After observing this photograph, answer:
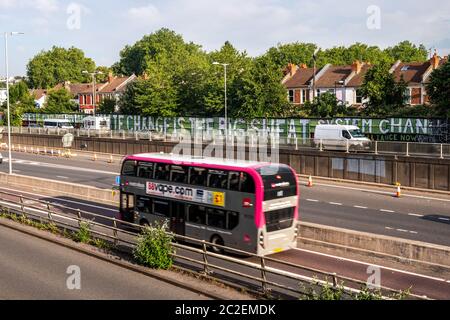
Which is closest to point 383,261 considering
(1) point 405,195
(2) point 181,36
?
(1) point 405,195

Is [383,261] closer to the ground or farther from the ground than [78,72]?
closer to the ground

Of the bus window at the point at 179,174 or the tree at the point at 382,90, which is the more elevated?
the tree at the point at 382,90

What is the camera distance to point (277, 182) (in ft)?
62.6

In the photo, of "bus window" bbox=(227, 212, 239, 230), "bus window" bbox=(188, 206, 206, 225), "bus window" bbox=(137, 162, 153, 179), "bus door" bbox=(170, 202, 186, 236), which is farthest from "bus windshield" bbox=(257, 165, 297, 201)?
"bus window" bbox=(137, 162, 153, 179)

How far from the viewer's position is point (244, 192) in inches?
748

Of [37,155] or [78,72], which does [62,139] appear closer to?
[37,155]

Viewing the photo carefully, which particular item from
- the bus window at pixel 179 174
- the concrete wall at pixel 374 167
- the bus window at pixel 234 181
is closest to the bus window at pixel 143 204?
the bus window at pixel 179 174

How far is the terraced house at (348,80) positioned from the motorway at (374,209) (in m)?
36.6

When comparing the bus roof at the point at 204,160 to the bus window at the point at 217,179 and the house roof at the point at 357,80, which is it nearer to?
the bus window at the point at 217,179

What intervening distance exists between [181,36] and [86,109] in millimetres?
61971

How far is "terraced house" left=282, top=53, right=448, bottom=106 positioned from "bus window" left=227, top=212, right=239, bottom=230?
174ft

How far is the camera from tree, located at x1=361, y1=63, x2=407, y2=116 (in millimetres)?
60062

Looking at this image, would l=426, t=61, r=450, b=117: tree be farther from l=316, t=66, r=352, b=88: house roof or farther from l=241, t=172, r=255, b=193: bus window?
l=316, t=66, r=352, b=88: house roof

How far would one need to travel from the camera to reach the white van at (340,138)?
38.9m
